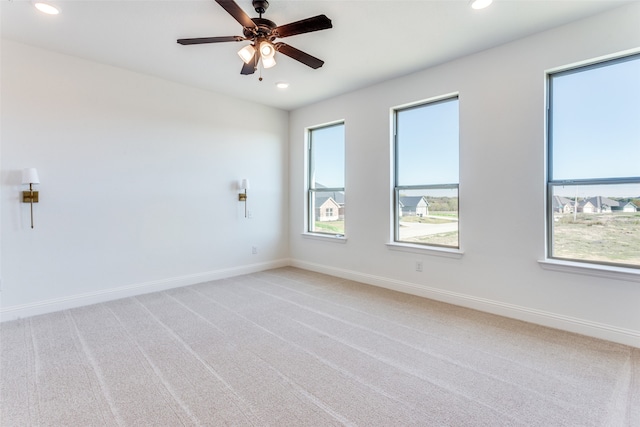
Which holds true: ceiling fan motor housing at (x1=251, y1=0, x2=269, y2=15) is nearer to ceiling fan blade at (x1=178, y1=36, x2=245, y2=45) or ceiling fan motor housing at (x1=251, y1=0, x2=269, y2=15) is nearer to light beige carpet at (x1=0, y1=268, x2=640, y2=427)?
ceiling fan blade at (x1=178, y1=36, x2=245, y2=45)

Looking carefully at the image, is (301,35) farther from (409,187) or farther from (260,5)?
(409,187)

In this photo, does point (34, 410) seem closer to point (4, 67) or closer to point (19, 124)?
point (19, 124)

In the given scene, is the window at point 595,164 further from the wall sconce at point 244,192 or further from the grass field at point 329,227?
the wall sconce at point 244,192

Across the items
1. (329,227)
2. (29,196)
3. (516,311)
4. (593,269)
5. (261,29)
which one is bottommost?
(516,311)

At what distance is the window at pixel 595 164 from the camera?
8.69ft

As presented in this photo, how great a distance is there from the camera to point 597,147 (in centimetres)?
279

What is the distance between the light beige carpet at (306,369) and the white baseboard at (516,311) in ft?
0.34

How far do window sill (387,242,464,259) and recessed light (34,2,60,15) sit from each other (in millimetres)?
4142

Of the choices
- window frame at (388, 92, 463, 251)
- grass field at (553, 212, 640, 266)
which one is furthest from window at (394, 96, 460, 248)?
grass field at (553, 212, 640, 266)

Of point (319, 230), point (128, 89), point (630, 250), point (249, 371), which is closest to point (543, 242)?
point (630, 250)

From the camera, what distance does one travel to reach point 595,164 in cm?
280

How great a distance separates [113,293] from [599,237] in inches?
205

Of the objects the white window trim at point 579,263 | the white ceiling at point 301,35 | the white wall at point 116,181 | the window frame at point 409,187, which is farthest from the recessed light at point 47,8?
the white window trim at point 579,263

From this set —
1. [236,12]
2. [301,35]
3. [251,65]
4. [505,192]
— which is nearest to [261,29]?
[236,12]
